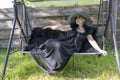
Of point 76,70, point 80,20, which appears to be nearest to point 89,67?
point 76,70

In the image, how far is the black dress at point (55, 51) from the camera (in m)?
3.43

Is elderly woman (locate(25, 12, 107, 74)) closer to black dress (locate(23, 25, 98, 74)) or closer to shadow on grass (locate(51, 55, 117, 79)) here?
black dress (locate(23, 25, 98, 74))

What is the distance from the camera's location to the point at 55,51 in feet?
11.4

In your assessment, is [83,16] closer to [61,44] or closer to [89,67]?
[61,44]

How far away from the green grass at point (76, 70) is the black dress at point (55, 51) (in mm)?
250

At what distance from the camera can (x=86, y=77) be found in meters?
3.69

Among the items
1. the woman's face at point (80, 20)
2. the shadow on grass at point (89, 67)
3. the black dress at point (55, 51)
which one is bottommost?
the shadow on grass at point (89, 67)

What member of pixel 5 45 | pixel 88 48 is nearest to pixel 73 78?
pixel 88 48

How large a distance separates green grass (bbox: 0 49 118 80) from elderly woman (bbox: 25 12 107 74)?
0.92 feet

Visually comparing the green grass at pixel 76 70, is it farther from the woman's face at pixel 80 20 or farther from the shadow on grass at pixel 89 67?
the woman's face at pixel 80 20

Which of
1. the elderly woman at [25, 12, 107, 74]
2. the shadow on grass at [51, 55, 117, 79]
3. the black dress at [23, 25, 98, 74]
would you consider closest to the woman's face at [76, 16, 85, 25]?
the elderly woman at [25, 12, 107, 74]

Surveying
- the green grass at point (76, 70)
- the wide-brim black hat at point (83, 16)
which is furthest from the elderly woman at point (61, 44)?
the green grass at point (76, 70)

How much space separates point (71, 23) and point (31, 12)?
1.09 metres

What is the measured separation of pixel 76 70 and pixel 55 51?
0.57m
